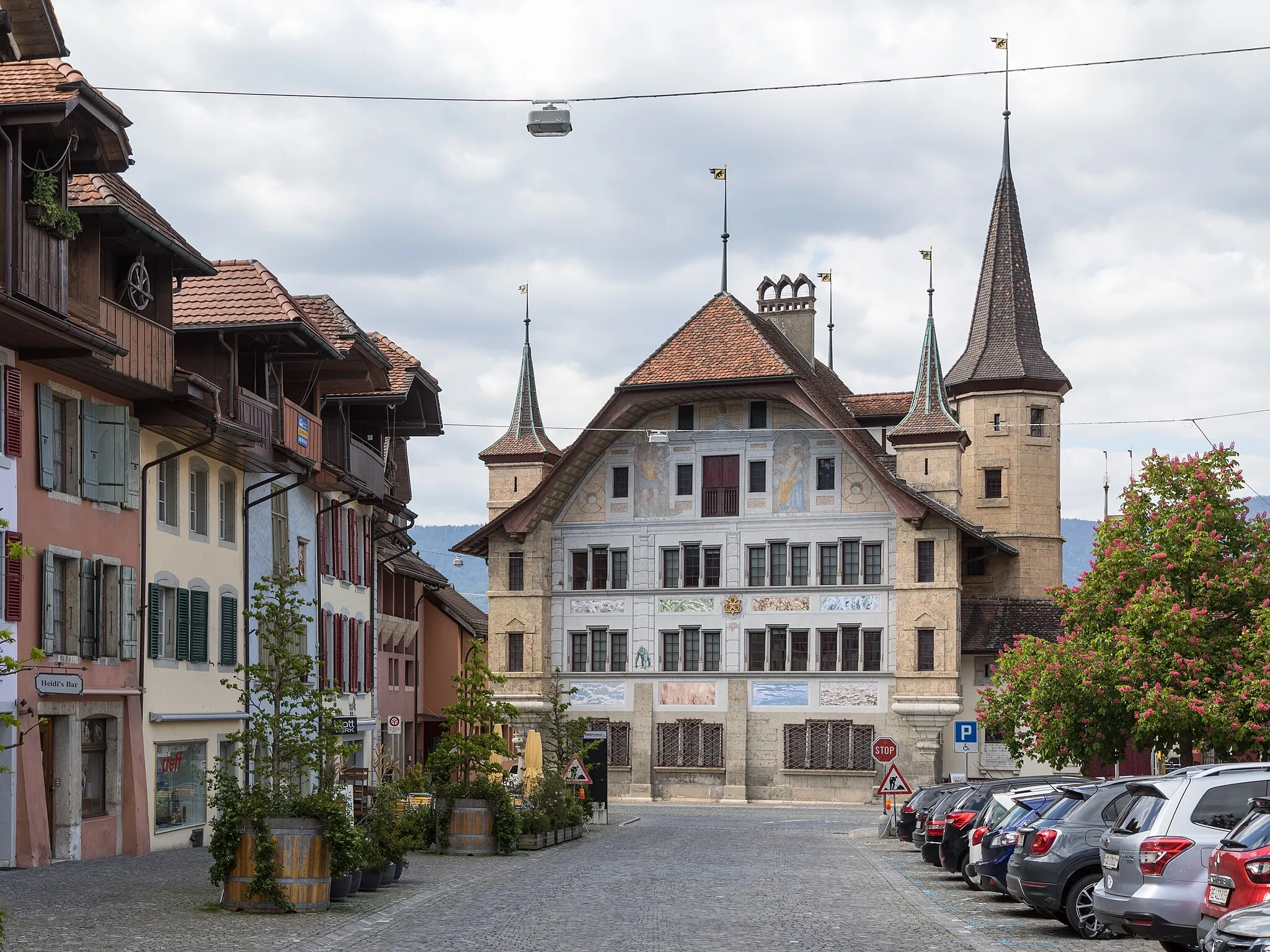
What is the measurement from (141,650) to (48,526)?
394 centimetres

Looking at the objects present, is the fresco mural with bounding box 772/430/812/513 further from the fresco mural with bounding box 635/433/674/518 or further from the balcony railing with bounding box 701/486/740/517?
the fresco mural with bounding box 635/433/674/518

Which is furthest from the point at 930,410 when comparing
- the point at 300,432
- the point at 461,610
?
the point at 300,432

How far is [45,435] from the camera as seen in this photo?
27.1 meters

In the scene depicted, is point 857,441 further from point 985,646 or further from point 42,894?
point 42,894

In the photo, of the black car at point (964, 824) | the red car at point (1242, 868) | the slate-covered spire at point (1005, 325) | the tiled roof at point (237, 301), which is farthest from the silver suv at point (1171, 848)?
the slate-covered spire at point (1005, 325)

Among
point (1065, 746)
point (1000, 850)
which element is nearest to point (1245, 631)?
point (1065, 746)

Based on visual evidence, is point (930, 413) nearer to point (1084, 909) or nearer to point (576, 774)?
point (576, 774)

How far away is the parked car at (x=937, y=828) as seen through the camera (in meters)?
29.6

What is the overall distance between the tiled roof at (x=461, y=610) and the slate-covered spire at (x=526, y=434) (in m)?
5.64

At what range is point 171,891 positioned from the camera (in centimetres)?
2208

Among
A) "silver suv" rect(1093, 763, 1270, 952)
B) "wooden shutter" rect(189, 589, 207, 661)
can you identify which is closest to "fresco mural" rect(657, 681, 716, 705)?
"wooden shutter" rect(189, 589, 207, 661)

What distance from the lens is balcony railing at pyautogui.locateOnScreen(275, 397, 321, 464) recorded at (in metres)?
36.8

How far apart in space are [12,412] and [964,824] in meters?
14.9

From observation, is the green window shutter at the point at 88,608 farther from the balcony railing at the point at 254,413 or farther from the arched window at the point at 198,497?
the balcony railing at the point at 254,413
